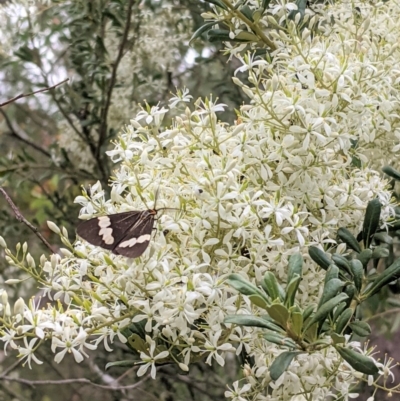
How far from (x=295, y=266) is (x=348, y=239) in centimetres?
20

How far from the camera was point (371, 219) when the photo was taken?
38.1 inches

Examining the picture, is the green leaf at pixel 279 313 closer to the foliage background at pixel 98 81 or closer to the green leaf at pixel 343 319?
the green leaf at pixel 343 319

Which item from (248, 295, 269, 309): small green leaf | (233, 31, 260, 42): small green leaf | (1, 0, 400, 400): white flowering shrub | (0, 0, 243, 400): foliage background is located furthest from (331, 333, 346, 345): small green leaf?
(0, 0, 243, 400): foliage background

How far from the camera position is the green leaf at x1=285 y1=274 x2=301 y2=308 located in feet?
2.47

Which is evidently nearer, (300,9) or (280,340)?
(280,340)

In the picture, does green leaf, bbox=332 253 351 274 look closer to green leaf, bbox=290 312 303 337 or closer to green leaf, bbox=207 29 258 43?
green leaf, bbox=290 312 303 337

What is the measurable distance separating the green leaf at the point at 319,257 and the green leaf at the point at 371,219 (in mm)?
115

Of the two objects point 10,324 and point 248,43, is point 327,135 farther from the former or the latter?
point 10,324

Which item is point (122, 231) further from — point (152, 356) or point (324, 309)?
point (324, 309)

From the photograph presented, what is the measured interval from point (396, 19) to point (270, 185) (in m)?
0.55

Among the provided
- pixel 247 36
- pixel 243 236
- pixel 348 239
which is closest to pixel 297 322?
pixel 243 236

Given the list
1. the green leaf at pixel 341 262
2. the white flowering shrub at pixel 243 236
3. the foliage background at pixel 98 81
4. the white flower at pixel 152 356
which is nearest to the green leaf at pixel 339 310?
the white flowering shrub at pixel 243 236

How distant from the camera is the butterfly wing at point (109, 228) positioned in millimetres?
869

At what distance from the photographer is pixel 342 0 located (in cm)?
129
